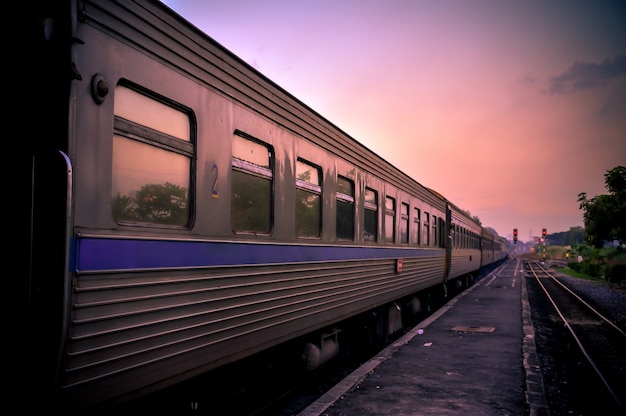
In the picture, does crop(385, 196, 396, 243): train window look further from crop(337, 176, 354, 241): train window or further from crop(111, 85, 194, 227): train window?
crop(111, 85, 194, 227): train window

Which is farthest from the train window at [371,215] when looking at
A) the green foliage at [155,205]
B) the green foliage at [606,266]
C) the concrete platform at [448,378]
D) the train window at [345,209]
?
the green foliage at [606,266]

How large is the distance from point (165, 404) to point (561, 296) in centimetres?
2174

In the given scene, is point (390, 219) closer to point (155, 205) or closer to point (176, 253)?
point (176, 253)

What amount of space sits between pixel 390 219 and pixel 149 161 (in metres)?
6.37

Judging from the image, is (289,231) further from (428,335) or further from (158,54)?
(428,335)

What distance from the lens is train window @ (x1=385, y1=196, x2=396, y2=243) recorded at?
9.05m

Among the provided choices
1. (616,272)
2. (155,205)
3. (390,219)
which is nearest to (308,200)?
(155,205)

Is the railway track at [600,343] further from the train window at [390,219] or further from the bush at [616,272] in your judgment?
the bush at [616,272]

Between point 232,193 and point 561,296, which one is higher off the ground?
point 232,193

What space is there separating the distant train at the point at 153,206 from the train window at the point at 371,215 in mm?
1758

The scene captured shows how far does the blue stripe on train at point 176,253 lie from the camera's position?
9.48ft

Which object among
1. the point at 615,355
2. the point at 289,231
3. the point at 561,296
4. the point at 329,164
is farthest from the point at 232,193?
the point at 561,296

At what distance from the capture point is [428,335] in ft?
33.1

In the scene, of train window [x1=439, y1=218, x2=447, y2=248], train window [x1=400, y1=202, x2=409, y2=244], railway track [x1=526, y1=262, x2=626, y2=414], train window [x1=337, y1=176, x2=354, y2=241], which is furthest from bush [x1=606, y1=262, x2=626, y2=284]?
train window [x1=337, y1=176, x2=354, y2=241]
